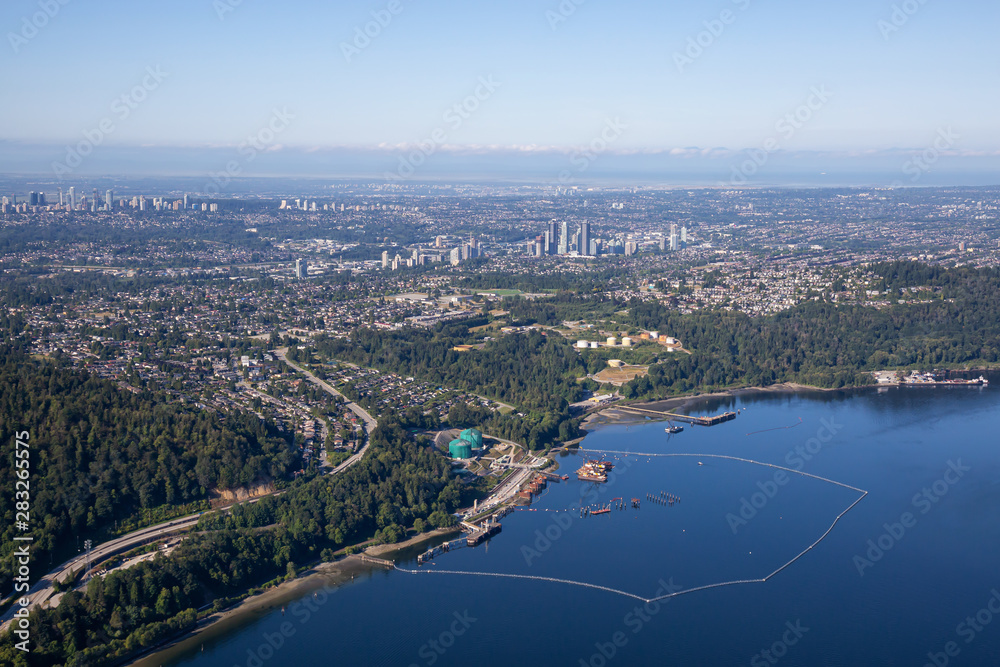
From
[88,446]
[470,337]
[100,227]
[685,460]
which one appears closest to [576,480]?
[685,460]

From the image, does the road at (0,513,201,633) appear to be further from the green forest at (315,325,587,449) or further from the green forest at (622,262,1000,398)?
the green forest at (622,262,1000,398)

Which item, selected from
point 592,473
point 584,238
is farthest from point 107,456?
point 584,238

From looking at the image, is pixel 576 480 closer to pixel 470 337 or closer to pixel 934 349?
pixel 470 337

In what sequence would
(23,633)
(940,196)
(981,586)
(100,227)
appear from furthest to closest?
(940,196)
(100,227)
(981,586)
(23,633)

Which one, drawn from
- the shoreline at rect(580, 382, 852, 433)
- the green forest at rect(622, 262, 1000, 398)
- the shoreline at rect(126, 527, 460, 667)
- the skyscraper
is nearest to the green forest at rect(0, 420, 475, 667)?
the shoreline at rect(126, 527, 460, 667)

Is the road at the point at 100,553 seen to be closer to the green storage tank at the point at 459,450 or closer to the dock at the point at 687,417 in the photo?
the green storage tank at the point at 459,450
